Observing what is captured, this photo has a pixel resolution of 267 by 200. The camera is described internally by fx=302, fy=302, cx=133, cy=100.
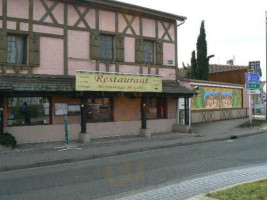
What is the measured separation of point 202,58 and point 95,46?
1629 cm

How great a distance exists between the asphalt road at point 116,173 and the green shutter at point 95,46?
5929 millimetres

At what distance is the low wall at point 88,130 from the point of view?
44.3ft

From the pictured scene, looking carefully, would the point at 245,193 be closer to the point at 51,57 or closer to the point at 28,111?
the point at 28,111

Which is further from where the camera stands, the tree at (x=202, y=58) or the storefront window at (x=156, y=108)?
→ the tree at (x=202, y=58)

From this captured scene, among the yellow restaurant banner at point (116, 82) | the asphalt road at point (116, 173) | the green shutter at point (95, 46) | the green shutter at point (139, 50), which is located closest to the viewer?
the asphalt road at point (116, 173)

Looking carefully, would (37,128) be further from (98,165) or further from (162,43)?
(162,43)

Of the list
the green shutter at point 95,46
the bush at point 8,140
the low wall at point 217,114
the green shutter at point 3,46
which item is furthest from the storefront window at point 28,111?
the low wall at point 217,114

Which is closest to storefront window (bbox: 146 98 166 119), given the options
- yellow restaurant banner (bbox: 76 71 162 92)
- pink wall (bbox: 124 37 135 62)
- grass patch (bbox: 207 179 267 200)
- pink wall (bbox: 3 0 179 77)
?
pink wall (bbox: 3 0 179 77)

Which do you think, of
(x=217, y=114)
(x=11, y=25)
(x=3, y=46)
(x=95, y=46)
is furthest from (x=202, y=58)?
(x=3, y=46)

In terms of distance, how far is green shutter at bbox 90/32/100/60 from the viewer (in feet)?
50.0

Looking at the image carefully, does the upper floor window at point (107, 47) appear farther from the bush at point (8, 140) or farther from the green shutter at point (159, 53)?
the bush at point (8, 140)

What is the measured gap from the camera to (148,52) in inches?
692

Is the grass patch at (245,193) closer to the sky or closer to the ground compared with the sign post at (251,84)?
closer to the ground

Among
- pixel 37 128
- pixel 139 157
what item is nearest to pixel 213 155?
pixel 139 157
